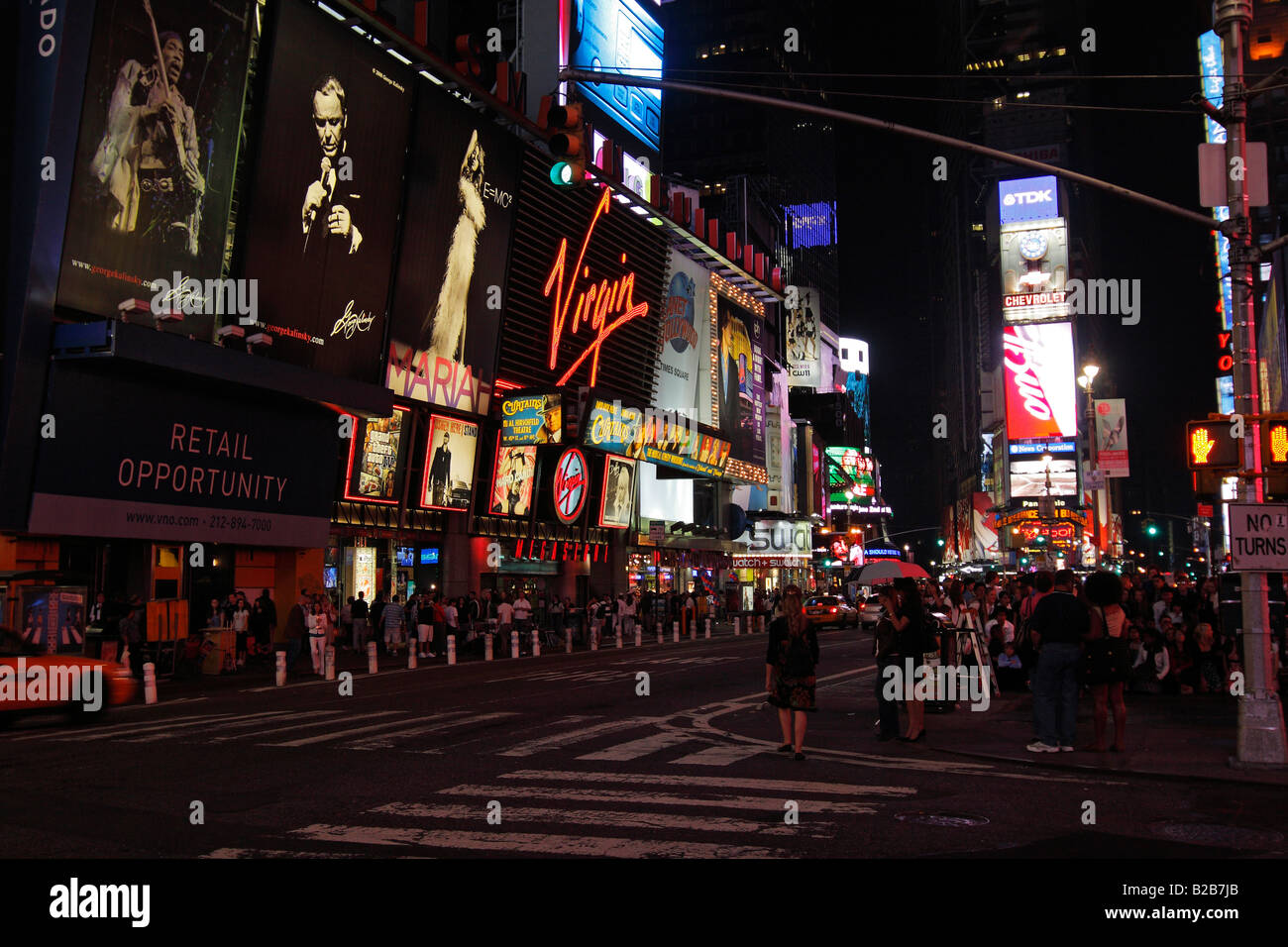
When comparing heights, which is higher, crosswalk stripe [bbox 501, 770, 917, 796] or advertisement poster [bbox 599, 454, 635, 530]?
advertisement poster [bbox 599, 454, 635, 530]

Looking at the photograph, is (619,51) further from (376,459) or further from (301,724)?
(301,724)

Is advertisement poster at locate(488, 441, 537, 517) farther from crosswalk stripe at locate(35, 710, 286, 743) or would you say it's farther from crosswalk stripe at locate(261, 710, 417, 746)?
crosswalk stripe at locate(261, 710, 417, 746)

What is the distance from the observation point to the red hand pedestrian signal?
11719 millimetres

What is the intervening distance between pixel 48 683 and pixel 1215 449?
1530 centimetres

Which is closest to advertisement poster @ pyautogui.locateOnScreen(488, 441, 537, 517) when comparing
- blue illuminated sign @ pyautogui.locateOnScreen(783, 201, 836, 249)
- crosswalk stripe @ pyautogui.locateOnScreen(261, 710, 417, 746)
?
crosswalk stripe @ pyautogui.locateOnScreen(261, 710, 417, 746)

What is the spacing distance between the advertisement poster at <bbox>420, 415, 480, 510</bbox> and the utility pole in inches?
1127

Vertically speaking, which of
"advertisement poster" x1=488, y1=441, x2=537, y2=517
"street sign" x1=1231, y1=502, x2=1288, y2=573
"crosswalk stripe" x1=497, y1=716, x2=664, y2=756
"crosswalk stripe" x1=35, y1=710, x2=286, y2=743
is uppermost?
"advertisement poster" x1=488, y1=441, x2=537, y2=517

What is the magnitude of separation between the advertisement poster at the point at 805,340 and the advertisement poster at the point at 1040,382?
21.9 m

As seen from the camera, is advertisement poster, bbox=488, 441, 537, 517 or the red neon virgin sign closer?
advertisement poster, bbox=488, 441, 537, 517

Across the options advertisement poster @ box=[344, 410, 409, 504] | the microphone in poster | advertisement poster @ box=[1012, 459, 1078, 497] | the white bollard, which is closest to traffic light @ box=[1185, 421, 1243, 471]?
the white bollard

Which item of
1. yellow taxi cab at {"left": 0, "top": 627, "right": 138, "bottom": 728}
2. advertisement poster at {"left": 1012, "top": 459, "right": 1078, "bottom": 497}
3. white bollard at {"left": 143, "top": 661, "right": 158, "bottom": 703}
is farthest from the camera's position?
advertisement poster at {"left": 1012, "top": 459, "right": 1078, "bottom": 497}

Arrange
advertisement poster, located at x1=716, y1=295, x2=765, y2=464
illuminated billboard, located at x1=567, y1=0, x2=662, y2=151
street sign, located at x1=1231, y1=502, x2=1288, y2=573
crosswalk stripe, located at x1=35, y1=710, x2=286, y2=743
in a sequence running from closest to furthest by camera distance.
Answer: street sign, located at x1=1231, y1=502, x2=1288, y2=573, crosswalk stripe, located at x1=35, y1=710, x2=286, y2=743, illuminated billboard, located at x1=567, y1=0, x2=662, y2=151, advertisement poster, located at x1=716, y1=295, x2=765, y2=464
